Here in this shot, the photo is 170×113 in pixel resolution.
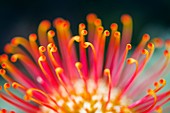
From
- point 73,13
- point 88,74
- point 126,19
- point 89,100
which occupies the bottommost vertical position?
point 89,100

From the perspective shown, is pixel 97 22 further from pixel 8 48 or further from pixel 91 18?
pixel 8 48

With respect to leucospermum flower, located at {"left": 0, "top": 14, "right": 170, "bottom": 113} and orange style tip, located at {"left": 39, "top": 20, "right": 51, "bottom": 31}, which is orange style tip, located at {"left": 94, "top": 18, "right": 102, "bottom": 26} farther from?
orange style tip, located at {"left": 39, "top": 20, "right": 51, "bottom": 31}

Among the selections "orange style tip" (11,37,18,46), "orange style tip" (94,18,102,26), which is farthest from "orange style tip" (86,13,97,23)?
"orange style tip" (11,37,18,46)

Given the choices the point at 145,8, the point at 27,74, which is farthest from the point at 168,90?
the point at 27,74

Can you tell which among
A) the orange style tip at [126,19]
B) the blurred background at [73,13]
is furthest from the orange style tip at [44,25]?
the orange style tip at [126,19]

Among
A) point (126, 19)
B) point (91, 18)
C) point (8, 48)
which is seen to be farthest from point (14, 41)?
point (126, 19)

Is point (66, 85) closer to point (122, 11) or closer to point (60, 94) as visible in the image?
point (60, 94)

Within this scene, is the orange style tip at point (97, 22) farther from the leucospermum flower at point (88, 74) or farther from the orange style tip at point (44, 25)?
the orange style tip at point (44, 25)

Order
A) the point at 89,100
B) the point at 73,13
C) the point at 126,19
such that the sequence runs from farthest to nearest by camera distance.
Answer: the point at 73,13, the point at 126,19, the point at 89,100

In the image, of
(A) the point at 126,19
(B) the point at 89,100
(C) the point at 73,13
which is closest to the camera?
(B) the point at 89,100
